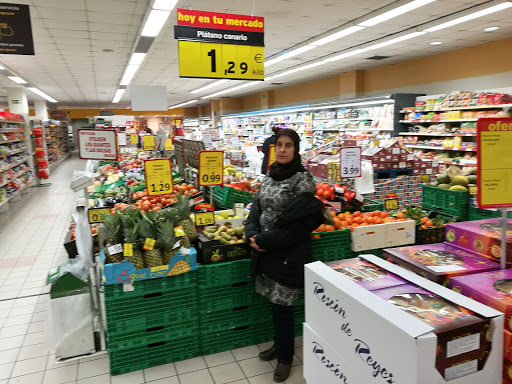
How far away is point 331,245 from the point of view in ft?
11.2

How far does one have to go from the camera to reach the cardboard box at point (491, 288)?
129cm

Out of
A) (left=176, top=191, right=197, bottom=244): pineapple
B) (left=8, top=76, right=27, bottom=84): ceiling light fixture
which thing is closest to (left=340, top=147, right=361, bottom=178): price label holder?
(left=176, top=191, right=197, bottom=244): pineapple

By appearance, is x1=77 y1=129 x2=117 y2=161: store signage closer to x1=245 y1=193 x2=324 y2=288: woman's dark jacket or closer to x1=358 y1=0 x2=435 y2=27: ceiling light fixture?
x1=245 y1=193 x2=324 y2=288: woman's dark jacket

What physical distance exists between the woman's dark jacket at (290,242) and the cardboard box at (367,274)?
902 mm

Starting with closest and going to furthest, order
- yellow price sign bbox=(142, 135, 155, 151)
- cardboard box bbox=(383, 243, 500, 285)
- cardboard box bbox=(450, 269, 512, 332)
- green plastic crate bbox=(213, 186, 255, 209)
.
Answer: cardboard box bbox=(450, 269, 512, 332) < cardboard box bbox=(383, 243, 500, 285) < green plastic crate bbox=(213, 186, 255, 209) < yellow price sign bbox=(142, 135, 155, 151)

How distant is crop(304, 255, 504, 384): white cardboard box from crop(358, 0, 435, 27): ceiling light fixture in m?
5.88

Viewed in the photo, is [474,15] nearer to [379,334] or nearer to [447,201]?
[447,201]

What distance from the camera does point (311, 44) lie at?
28.6ft

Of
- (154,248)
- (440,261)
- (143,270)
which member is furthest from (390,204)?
(143,270)

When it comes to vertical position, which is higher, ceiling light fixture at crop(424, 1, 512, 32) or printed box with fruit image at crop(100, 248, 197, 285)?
ceiling light fixture at crop(424, 1, 512, 32)

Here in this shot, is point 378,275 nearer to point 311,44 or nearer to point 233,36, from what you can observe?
point 233,36

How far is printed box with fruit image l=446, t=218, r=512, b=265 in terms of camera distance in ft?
5.85

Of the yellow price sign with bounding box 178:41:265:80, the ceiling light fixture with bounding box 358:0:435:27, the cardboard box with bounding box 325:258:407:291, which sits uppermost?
the ceiling light fixture with bounding box 358:0:435:27

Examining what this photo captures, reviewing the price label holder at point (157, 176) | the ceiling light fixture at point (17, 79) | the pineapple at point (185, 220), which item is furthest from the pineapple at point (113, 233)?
the ceiling light fixture at point (17, 79)
